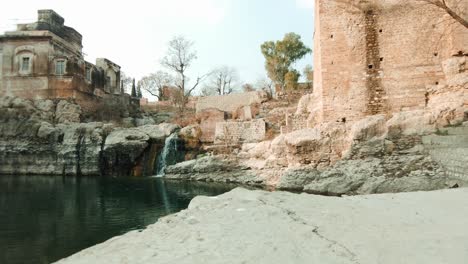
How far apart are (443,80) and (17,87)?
28.3 metres

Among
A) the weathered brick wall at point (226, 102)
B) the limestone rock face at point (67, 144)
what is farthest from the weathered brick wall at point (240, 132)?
the weathered brick wall at point (226, 102)

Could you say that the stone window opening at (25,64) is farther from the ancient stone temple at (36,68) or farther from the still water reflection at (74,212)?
the still water reflection at (74,212)

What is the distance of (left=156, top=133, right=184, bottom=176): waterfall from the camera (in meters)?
22.0

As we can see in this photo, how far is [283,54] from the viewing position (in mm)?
33000

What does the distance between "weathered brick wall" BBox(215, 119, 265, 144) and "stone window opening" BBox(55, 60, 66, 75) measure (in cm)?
1415

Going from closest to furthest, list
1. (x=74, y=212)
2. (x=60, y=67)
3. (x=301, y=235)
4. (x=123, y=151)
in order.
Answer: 1. (x=301, y=235)
2. (x=74, y=212)
3. (x=123, y=151)
4. (x=60, y=67)

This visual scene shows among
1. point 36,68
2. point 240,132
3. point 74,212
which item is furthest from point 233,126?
point 36,68

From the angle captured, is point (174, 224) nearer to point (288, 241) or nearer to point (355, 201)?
point (288, 241)

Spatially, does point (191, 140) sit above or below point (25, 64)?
below

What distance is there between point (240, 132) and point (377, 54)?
354 inches

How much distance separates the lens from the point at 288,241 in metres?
4.07

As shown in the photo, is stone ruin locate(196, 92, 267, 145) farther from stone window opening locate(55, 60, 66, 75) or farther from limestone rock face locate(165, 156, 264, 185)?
stone window opening locate(55, 60, 66, 75)

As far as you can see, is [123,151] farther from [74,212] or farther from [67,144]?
[74,212]

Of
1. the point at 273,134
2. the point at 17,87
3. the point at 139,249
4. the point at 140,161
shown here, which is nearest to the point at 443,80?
the point at 273,134
